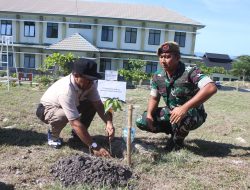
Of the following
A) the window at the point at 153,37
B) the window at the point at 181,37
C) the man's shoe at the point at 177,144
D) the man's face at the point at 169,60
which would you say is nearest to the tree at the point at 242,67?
the window at the point at 181,37

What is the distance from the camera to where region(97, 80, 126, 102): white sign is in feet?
15.5

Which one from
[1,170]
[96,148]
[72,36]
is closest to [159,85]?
[96,148]

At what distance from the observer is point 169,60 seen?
4234 mm

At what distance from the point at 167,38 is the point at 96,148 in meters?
26.9

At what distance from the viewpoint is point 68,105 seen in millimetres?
4051

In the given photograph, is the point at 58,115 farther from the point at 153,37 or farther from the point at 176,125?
the point at 153,37

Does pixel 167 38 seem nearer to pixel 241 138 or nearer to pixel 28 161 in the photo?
pixel 241 138

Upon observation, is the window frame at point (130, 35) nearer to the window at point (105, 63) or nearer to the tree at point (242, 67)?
the window at point (105, 63)

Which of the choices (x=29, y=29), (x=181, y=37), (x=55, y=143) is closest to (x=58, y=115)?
(x=55, y=143)

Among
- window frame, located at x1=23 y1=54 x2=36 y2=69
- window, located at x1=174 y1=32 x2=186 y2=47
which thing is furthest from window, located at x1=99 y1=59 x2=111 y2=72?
window, located at x1=174 y1=32 x2=186 y2=47

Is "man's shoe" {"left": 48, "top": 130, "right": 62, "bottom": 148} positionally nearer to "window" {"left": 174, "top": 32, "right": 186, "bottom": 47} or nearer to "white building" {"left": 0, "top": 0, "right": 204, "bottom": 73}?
"white building" {"left": 0, "top": 0, "right": 204, "bottom": 73}

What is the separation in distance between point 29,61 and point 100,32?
239 inches

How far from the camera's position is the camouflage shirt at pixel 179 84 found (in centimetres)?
424

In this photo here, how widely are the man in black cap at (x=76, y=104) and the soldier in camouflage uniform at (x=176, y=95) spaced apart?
2.11 ft
